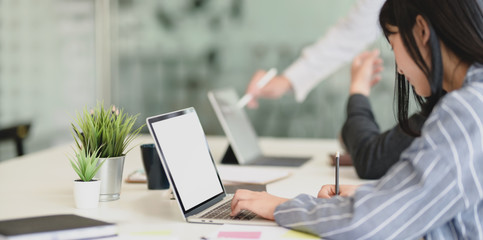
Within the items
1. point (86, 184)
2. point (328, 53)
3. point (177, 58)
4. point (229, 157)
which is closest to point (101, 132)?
point (86, 184)

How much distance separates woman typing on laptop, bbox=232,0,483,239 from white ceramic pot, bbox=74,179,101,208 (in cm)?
44

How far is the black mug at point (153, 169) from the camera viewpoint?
68.0 inches

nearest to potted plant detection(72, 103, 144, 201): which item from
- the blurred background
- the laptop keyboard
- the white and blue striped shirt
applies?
the laptop keyboard

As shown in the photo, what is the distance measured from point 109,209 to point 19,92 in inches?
84.4

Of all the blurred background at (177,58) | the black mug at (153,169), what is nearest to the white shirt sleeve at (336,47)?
the blurred background at (177,58)

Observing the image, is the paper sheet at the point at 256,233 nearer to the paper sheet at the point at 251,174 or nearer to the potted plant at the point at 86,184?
the potted plant at the point at 86,184

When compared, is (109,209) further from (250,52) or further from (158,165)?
(250,52)

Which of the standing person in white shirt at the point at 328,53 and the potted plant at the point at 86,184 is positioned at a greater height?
the standing person in white shirt at the point at 328,53

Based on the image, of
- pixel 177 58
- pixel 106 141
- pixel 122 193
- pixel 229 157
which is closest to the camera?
pixel 106 141

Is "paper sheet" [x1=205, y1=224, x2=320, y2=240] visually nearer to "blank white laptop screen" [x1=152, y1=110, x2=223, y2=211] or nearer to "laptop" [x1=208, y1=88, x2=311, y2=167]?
"blank white laptop screen" [x1=152, y1=110, x2=223, y2=211]

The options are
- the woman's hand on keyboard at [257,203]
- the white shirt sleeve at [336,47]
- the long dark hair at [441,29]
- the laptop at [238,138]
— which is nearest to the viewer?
the long dark hair at [441,29]

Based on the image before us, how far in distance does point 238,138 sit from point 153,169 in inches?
23.6

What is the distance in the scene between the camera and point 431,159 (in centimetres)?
106

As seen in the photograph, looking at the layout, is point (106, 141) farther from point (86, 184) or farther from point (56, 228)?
point (56, 228)
